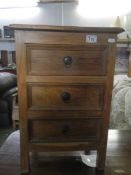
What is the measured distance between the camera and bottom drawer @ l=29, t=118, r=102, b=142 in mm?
749

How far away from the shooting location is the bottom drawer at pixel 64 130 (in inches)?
29.5

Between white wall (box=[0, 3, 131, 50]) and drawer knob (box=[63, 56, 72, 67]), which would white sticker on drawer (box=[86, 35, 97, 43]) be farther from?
white wall (box=[0, 3, 131, 50])

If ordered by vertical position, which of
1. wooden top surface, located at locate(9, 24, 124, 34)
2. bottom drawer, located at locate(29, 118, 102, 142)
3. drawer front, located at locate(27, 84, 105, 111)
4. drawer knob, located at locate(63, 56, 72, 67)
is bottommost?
bottom drawer, located at locate(29, 118, 102, 142)

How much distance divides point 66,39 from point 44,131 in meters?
0.35

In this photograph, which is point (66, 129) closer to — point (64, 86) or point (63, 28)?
point (64, 86)

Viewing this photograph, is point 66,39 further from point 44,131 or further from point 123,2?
point 123,2

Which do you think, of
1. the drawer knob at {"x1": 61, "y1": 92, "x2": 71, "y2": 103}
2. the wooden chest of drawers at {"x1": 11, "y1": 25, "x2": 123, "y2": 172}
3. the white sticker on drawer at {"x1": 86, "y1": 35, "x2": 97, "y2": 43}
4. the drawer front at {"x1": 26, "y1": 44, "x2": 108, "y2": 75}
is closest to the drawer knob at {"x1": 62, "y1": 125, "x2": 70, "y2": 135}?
the wooden chest of drawers at {"x1": 11, "y1": 25, "x2": 123, "y2": 172}

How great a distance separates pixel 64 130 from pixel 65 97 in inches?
5.3

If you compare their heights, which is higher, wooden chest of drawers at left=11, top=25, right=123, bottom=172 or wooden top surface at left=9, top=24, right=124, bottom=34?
wooden top surface at left=9, top=24, right=124, bottom=34

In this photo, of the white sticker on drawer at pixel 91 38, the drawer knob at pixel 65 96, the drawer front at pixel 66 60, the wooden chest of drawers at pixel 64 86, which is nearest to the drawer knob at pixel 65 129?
the wooden chest of drawers at pixel 64 86

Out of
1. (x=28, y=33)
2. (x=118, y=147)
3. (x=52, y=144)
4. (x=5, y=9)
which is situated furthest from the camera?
(x=5, y=9)

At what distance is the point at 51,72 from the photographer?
69 cm

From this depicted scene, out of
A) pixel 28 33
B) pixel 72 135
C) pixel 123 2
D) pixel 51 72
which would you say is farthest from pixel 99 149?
pixel 123 2

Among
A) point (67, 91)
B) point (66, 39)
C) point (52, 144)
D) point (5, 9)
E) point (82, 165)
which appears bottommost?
point (82, 165)
